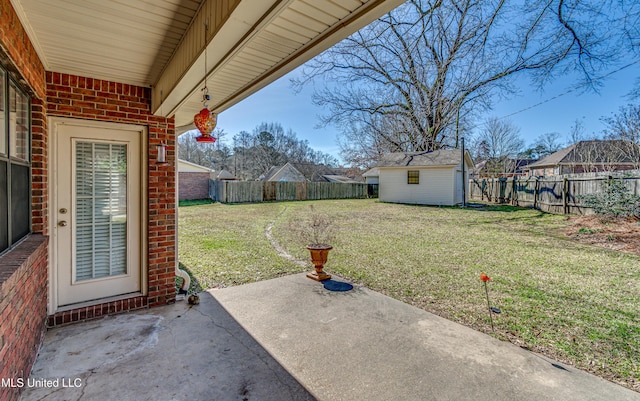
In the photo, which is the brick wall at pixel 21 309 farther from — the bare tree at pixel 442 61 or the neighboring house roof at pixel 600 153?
the neighboring house roof at pixel 600 153

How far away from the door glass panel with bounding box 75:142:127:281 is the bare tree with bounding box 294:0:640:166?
11.9 m

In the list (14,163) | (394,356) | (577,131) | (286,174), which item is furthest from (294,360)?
(286,174)

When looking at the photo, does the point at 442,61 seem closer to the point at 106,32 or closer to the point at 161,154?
the point at 161,154

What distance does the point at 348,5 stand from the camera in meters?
1.55

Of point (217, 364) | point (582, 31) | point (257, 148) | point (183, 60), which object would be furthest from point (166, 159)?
point (257, 148)

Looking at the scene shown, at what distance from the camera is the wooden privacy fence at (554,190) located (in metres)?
9.93

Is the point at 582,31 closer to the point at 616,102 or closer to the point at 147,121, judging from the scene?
the point at 616,102

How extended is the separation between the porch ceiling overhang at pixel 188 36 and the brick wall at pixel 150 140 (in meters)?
0.19

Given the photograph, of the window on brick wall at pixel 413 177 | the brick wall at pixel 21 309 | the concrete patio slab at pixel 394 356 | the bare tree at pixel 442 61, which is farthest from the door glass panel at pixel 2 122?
the window on brick wall at pixel 413 177

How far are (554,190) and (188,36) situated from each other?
581 inches

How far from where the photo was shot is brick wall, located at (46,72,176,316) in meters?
3.09

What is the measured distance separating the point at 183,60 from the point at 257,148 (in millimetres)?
37004

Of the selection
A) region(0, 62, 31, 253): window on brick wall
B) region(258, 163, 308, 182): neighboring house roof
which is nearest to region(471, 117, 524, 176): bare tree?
region(258, 163, 308, 182): neighboring house roof

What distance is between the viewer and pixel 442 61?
18.6 m
